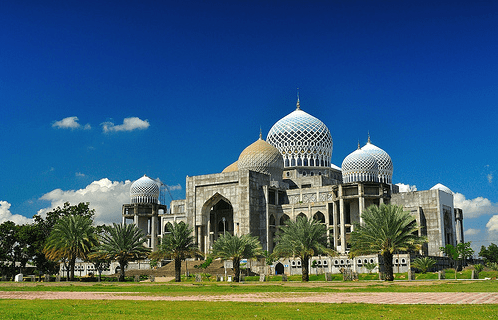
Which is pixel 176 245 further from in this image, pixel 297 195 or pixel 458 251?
pixel 458 251

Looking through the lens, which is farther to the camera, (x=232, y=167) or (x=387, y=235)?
(x=232, y=167)

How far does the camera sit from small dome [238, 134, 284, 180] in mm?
75375

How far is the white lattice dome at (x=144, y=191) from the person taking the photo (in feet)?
290

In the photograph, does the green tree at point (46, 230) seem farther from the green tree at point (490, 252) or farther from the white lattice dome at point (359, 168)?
the green tree at point (490, 252)

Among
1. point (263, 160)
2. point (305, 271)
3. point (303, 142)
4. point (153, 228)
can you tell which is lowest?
point (305, 271)

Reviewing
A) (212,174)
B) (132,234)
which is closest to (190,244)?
(132,234)

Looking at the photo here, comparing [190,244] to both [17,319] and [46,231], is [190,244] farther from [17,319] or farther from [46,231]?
[17,319]

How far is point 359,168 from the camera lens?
2872 inches

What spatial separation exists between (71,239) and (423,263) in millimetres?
34797

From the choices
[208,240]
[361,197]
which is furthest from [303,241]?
[208,240]

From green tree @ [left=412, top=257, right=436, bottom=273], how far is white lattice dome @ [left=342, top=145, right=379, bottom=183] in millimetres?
21139

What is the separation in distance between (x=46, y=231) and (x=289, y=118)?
39.4 m

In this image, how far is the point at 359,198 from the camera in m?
65.1

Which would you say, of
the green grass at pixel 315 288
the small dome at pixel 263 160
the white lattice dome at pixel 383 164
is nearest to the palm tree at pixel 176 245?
the green grass at pixel 315 288
